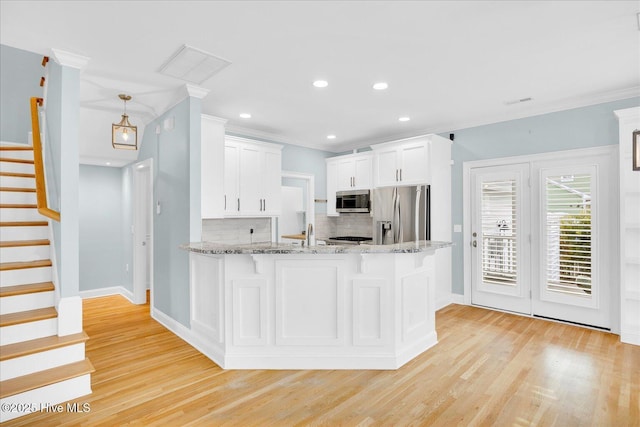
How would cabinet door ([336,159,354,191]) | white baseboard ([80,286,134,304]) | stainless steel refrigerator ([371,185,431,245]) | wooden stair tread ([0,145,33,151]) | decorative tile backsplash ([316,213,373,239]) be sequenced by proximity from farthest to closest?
decorative tile backsplash ([316,213,373,239]), cabinet door ([336,159,354,191]), white baseboard ([80,286,134,304]), stainless steel refrigerator ([371,185,431,245]), wooden stair tread ([0,145,33,151])

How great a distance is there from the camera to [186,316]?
3.62m

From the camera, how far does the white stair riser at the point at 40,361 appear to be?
2.32 meters

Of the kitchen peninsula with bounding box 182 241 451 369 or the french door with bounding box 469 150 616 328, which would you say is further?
the french door with bounding box 469 150 616 328

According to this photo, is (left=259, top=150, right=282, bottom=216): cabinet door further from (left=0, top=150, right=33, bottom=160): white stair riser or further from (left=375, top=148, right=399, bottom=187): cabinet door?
(left=0, top=150, right=33, bottom=160): white stair riser

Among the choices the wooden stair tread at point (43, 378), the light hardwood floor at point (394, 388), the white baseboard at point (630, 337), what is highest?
the wooden stair tread at point (43, 378)

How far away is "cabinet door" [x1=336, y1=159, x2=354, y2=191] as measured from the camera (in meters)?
5.90

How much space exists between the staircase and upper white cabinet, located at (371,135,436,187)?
13.7 ft

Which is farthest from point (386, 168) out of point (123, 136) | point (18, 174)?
point (18, 174)

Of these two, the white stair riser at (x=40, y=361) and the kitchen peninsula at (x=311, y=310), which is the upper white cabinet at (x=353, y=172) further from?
the white stair riser at (x=40, y=361)

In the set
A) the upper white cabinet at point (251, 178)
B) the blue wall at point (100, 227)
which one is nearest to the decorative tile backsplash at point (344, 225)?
the upper white cabinet at point (251, 178)

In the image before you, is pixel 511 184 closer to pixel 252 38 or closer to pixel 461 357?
pixel 461 357

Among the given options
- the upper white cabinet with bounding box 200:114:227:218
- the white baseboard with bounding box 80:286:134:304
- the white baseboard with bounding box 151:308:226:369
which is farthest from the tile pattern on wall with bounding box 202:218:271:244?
the white baseboard with bounding box 80:286:134:304

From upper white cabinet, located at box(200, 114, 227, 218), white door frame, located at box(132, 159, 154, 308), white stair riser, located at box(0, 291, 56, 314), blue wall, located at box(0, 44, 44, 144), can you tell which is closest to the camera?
white stair riser, located at box(0, 291, 56, 314)

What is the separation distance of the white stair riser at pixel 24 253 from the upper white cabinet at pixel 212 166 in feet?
4.88
